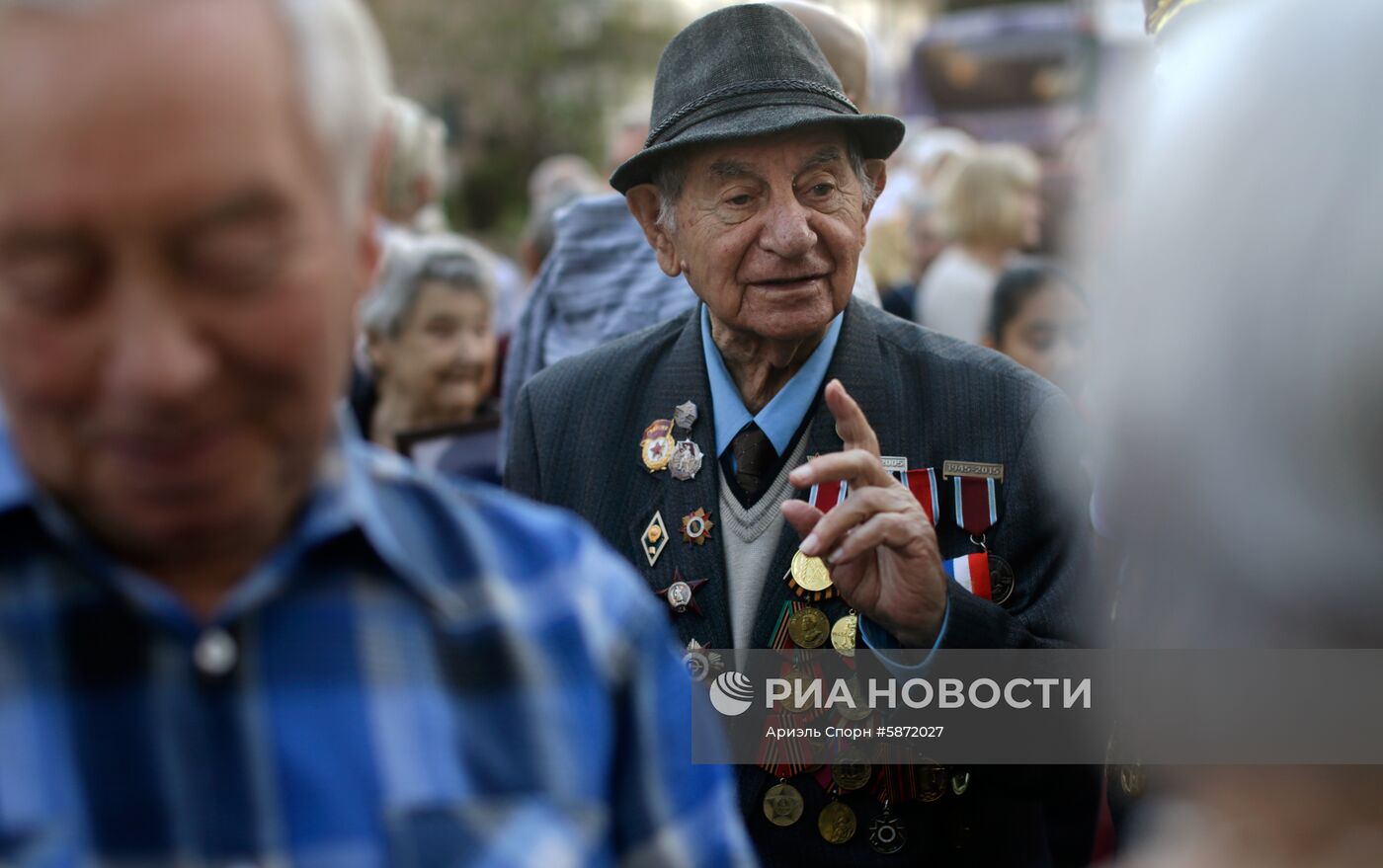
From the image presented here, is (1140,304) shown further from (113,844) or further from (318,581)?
(113,844)

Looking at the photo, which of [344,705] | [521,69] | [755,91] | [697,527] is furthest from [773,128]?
[521,69]

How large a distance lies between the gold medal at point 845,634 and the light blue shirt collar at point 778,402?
33 cm

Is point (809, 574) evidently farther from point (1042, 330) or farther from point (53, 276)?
point (1042, 330)

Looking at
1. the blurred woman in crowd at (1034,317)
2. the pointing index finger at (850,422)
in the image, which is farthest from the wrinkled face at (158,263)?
the blurred woman in crowd at (1034,317)

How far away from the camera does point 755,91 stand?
8.09 ft

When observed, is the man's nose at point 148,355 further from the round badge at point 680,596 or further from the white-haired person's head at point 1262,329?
the round badge at point 680,596

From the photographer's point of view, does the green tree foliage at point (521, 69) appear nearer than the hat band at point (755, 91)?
No

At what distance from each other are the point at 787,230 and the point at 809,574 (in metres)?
0.60

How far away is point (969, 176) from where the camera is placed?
20.8ft

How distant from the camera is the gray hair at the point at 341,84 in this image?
1.12 meters

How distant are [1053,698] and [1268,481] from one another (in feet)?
4.61

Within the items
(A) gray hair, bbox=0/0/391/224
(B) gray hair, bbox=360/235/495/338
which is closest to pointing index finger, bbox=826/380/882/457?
(A) gray hair, bbox=0/0/391/224

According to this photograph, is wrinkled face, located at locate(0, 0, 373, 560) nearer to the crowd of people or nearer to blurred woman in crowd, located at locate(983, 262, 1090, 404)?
the crowd of people

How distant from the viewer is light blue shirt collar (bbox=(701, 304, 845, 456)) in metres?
2.49
